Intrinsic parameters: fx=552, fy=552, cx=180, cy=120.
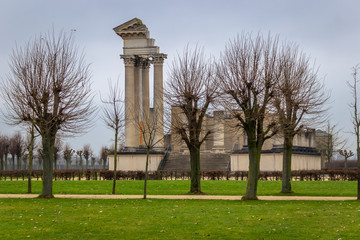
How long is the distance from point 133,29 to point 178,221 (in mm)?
49020

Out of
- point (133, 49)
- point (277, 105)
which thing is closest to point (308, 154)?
point (133, 49)

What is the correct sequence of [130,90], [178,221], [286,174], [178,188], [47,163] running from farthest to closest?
[130,90], [178,188], [286,174], [47,163], [178,221]

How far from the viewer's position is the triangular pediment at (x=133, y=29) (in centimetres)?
6425

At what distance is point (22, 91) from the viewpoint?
92.4ft

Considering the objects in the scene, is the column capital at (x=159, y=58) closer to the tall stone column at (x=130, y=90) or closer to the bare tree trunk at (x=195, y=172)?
the tall stone column at (x=130, y=90)

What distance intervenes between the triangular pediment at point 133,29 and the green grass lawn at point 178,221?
42.3m

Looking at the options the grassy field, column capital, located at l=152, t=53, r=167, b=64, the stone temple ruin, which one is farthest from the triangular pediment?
the grassy field

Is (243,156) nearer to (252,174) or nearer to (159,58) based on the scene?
(159,58)

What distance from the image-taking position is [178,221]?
17922mm

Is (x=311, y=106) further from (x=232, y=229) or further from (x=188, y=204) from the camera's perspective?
(x=232, y=229)

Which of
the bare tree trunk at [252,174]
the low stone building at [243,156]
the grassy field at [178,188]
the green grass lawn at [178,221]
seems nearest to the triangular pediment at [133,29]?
the low stone building at [243,156]

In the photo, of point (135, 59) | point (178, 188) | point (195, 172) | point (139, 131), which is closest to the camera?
point (195, 172)

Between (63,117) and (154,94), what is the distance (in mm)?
34654

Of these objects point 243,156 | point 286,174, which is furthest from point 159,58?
point 286,174
